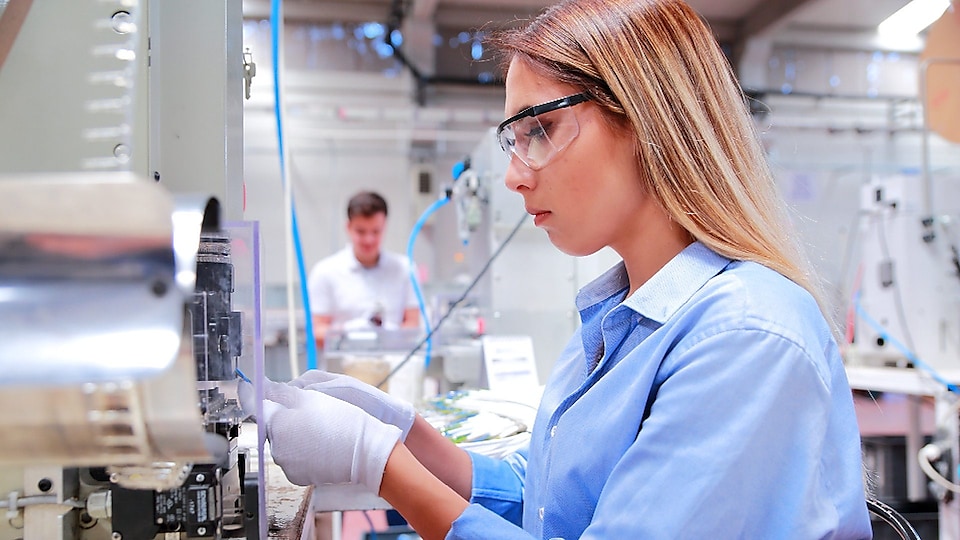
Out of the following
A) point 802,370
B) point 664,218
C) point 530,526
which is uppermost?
point 664,218

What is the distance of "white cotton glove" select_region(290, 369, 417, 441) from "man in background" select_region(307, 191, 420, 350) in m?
2.51

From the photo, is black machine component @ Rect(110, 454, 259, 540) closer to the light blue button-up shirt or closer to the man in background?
the light blue button-up shirt

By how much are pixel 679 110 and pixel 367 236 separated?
2833 millimetres

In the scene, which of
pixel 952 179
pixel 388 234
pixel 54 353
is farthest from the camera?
pixel 388 234

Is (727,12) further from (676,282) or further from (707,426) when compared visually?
(707,426)

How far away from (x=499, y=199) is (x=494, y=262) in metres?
0.19

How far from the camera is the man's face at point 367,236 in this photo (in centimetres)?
341

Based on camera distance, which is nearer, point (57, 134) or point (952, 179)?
point (57, 134)

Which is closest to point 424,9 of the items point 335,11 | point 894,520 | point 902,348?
point 335,11

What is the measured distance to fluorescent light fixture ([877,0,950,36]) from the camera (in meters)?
3.16

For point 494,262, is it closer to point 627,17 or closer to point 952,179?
point 627,17

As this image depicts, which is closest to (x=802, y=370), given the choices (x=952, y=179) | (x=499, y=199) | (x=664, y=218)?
(x=664, y=218)

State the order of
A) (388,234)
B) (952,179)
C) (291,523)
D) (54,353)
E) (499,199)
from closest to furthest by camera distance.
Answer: (54,353) < (291,523) < (499,199) < (952,179) < (388,234)

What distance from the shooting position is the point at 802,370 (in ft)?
1.99
